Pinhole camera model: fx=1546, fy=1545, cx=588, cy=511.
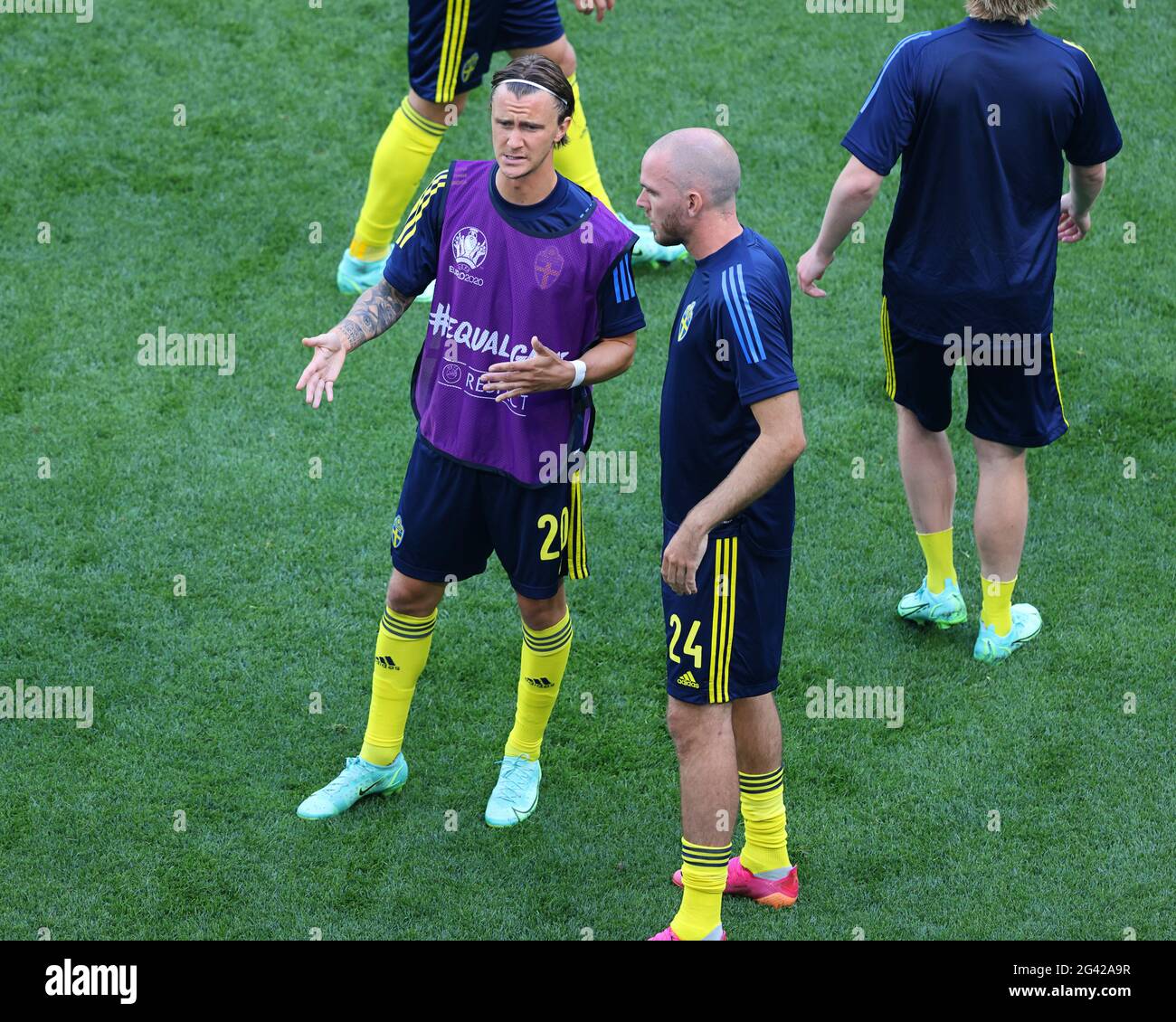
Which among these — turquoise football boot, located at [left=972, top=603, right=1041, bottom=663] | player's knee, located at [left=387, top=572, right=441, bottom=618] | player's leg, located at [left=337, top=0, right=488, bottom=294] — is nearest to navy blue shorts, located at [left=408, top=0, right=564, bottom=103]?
player's leg, located at [left=337, top=0, right=488, bottom=294]

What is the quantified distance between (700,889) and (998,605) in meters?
1.70

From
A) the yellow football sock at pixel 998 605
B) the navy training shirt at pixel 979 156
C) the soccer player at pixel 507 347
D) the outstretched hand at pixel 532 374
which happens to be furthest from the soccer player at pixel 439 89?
the outstretched hand at pixel 532 374

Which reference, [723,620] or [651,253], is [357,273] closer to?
Answer: [651,253]

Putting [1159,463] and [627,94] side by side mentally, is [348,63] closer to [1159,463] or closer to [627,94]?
[627,94]

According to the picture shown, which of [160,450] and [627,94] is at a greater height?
[627,94]

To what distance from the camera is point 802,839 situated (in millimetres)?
4551

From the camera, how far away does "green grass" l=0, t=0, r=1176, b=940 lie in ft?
14.4

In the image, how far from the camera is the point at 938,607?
5.37 meters

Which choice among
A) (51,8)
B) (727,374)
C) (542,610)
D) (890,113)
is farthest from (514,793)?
(51,8)

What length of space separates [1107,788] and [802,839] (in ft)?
3.12

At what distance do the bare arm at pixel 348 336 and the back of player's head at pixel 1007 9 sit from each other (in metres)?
1.94

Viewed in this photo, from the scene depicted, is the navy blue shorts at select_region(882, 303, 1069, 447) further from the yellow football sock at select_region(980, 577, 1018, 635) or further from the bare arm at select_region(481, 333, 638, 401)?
the bare arm at select_region(481, 333, 638, 401)

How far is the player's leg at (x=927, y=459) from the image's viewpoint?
512 centimetres
